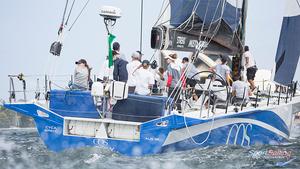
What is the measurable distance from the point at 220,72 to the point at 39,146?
4115 mm

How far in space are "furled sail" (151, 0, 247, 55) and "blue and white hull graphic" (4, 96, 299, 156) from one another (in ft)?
8.78

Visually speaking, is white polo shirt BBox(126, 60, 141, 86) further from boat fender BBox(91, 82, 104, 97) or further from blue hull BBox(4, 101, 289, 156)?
blue hull BBox(4, 101, 289, 156)

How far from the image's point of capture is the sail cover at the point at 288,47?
15000 millimetres

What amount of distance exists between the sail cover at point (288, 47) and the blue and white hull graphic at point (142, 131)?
2207 mm

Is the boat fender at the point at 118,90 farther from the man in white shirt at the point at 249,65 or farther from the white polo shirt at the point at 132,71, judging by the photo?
the man in white shirt at the point at 249,65

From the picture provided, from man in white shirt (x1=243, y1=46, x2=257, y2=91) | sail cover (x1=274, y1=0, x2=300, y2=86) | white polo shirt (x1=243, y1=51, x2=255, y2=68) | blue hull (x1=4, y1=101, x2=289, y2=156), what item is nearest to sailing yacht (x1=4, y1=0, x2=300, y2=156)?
blue hull (x1=4, y1=101, x2=289, y2=156)

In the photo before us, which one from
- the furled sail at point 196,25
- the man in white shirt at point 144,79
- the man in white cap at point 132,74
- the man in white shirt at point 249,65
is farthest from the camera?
the man in white shirt at point 249,65

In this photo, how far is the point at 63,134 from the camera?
486 inches

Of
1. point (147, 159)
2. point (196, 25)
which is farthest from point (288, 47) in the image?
point (147, 159)

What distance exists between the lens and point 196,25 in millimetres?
15172

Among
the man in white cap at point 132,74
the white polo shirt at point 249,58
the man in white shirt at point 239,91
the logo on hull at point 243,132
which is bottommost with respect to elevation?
the logo on hull at point 243,132

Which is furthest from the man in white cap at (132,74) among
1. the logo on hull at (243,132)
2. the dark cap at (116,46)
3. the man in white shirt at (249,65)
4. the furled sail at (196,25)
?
the man in white shirt at (249,65)

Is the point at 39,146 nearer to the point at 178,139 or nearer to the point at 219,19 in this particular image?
the point at 178,139

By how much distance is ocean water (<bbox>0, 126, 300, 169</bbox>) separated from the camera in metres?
11.1
